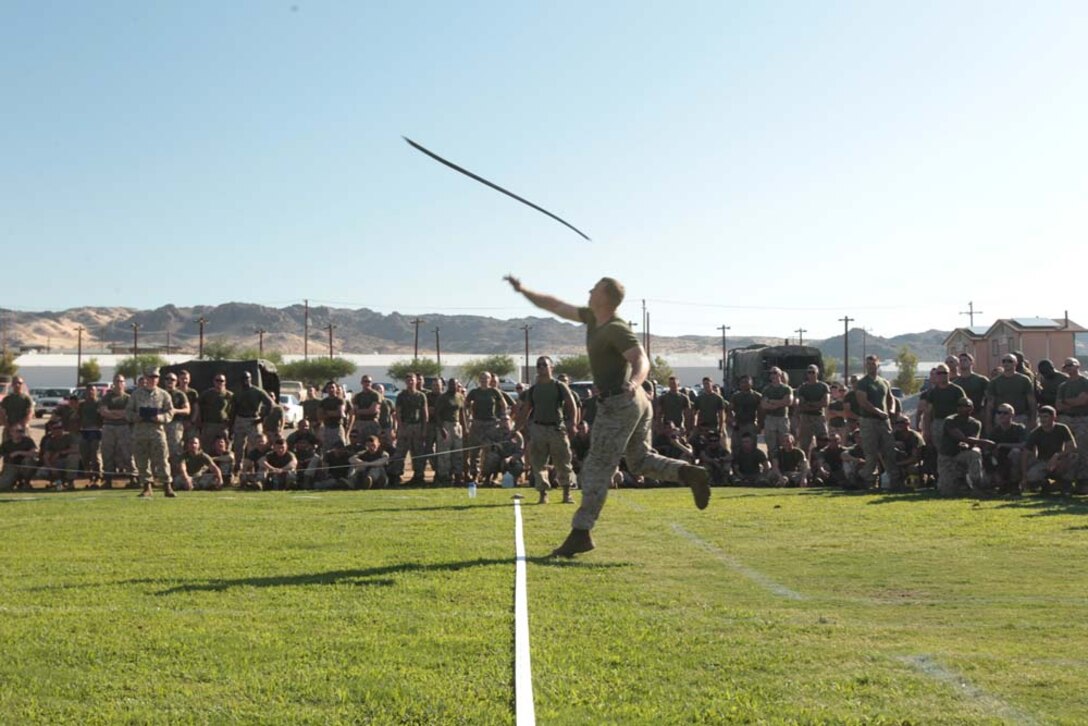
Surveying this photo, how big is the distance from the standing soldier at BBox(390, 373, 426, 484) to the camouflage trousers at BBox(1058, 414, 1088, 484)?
10809mm

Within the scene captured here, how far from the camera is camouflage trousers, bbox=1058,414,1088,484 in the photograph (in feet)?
55.5

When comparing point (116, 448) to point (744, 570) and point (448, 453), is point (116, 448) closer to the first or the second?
point (448, 453)

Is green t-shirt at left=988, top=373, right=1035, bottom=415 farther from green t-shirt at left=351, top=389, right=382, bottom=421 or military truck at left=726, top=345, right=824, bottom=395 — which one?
military truck at left=726, top=345, right=824, bottom=395

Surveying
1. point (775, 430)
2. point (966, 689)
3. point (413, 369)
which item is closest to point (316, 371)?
point (413, 369)

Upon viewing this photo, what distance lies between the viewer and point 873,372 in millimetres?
18703

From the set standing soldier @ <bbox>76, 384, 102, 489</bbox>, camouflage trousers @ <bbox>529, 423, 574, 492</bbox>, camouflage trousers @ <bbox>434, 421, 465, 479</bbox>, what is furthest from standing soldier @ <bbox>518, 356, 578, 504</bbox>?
standing soldier @ <bbox>76, 384, 102, 489</bbox>

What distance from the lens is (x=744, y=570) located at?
873cm

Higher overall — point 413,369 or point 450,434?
point 413,369

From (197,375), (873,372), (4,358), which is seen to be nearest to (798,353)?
(197,375)

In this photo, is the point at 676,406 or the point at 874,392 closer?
the point at 874,392

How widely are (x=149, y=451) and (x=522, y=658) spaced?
13.8 m

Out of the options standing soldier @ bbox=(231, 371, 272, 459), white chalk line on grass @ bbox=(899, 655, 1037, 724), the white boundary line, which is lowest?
white chalk line on grass @ bbox=(899, 655, 1037, 724)

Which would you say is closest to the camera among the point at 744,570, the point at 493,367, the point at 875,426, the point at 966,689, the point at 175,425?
the point at 966,689

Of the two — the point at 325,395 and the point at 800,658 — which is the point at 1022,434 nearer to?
the point at 325,395
